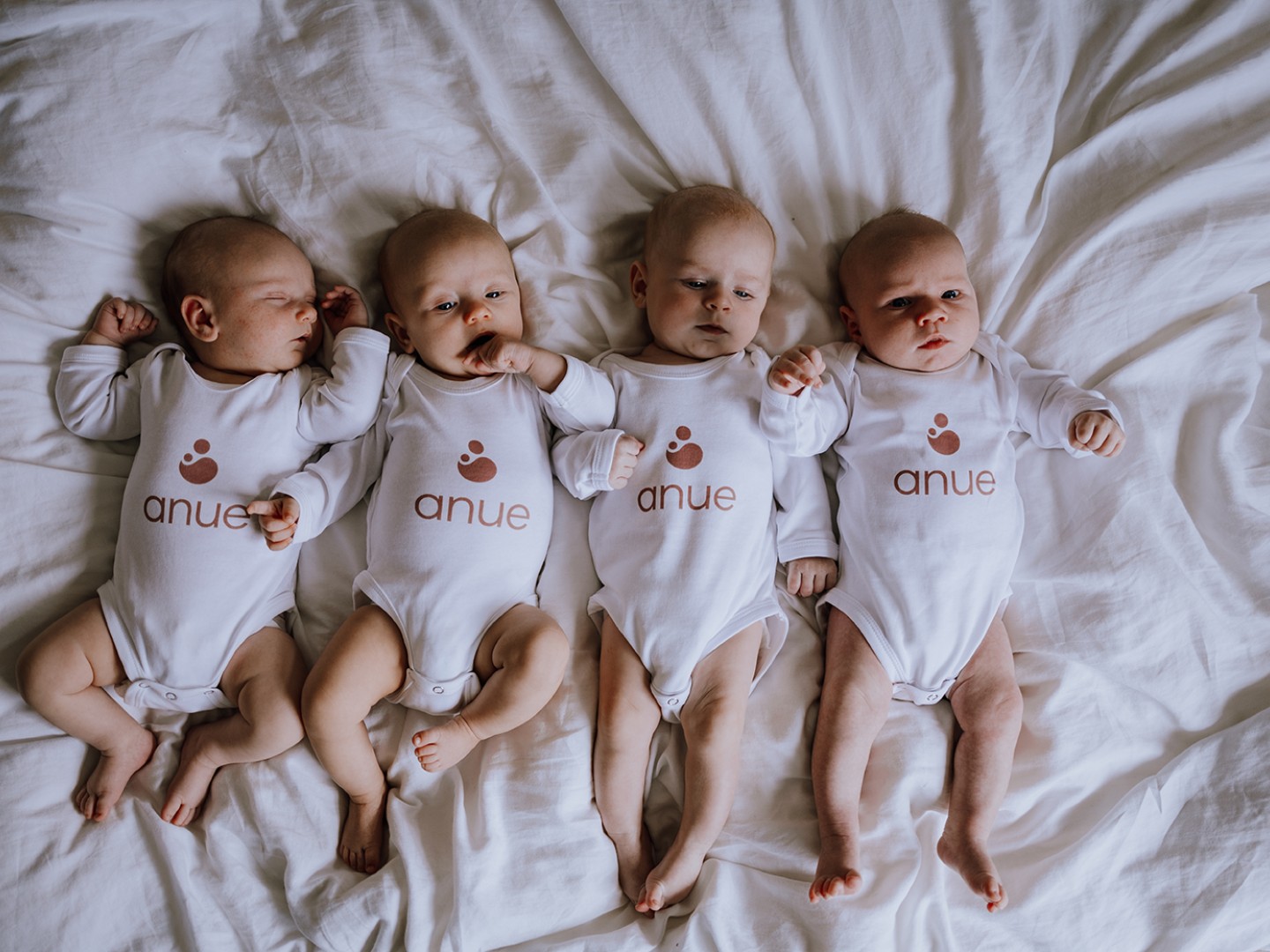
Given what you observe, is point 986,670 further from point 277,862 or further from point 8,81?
point 8,81

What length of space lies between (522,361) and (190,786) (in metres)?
0.90

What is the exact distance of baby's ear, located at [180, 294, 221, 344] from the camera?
1562mm

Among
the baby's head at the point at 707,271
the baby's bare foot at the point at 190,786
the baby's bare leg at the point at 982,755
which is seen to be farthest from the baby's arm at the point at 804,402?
the baby's bare foot at the point at 190,786

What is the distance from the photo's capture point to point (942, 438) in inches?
61.6

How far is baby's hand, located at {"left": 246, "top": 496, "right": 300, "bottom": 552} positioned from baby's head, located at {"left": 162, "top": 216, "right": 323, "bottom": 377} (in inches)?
10.8

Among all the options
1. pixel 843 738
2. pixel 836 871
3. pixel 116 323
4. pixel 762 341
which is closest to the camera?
pixel 836 871

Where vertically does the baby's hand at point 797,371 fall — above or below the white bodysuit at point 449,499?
above

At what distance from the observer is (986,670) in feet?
5.05

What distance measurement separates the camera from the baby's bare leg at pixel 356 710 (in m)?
1.44

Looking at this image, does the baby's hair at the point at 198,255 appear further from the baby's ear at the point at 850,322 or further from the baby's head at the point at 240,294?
the baby's ear at the point at 850,322

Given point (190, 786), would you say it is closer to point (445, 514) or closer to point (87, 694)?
point (87, 694)

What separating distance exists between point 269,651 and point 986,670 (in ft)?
4.02

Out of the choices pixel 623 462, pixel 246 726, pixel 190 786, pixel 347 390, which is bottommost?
pixel 190 786

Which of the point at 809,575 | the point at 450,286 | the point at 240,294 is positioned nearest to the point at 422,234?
the point at 450,286
